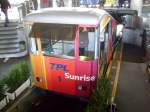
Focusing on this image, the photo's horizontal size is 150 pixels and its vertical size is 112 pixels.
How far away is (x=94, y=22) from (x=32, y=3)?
1039cm

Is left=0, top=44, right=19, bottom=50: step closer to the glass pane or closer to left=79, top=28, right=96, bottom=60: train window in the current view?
left=79, top=28, right=96, bottom=60: train window

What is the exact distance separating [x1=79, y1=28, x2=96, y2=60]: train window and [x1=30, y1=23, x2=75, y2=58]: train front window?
0.77 feet

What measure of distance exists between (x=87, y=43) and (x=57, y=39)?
928 mm

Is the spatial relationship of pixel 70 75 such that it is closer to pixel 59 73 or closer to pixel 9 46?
pixel 59 73

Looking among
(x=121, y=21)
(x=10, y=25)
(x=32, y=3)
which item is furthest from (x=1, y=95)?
(x=121, y=21)

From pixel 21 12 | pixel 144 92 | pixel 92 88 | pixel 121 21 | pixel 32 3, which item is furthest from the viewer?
pixel 121 21

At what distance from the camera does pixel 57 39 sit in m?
6.71

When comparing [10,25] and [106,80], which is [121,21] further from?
[106,80]

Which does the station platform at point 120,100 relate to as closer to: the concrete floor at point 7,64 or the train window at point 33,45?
the train window at point 33,45

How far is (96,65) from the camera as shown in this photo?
650cm

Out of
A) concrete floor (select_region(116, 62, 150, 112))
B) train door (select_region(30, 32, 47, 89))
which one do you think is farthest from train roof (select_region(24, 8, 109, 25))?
concrete floor (select_region(116, 62, 150, 112))

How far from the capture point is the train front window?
6.47 metres

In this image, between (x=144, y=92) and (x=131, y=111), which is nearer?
(x=131, y=111)

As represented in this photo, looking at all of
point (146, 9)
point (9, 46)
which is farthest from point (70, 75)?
point (146, 9)
